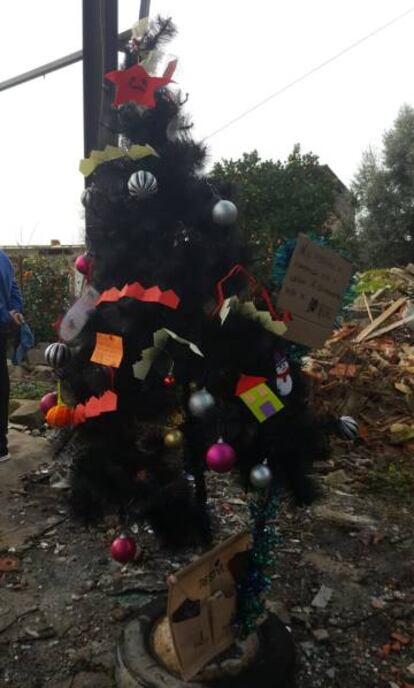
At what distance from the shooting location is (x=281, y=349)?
1.82 m

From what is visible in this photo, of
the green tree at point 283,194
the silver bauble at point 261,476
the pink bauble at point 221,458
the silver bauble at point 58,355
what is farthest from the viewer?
the green tree at point 283,194

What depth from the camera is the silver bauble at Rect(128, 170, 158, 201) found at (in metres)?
1.76

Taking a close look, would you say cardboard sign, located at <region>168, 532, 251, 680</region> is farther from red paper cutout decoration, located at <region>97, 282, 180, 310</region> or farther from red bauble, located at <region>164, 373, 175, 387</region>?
red paper cutout decoration, located at <region>97, 282, 180, 310</region>

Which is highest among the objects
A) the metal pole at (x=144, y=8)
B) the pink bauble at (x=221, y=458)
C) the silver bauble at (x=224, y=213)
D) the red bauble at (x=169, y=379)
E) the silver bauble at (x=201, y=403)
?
the metal pole at (x=144, y=8)

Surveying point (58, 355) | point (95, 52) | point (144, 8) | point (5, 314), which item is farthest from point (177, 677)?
point (144, 8)

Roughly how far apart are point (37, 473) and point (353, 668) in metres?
2.64

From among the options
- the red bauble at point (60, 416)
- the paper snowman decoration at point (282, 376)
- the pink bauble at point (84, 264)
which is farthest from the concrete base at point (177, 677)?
the pink bauble at point (84, 264)

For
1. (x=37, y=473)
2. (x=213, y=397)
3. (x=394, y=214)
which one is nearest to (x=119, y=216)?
(x=213, y=397)

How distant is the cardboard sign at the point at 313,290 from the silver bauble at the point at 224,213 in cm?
26

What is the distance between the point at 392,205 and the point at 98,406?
18.8m

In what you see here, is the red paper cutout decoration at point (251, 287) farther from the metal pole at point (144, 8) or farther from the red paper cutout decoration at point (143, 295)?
the metal pole at point (144, 8)

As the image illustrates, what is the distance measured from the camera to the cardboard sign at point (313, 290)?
5.66ft

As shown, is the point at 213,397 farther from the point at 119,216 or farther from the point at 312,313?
the point at 119,216

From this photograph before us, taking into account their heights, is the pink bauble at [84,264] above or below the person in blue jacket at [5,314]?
above
